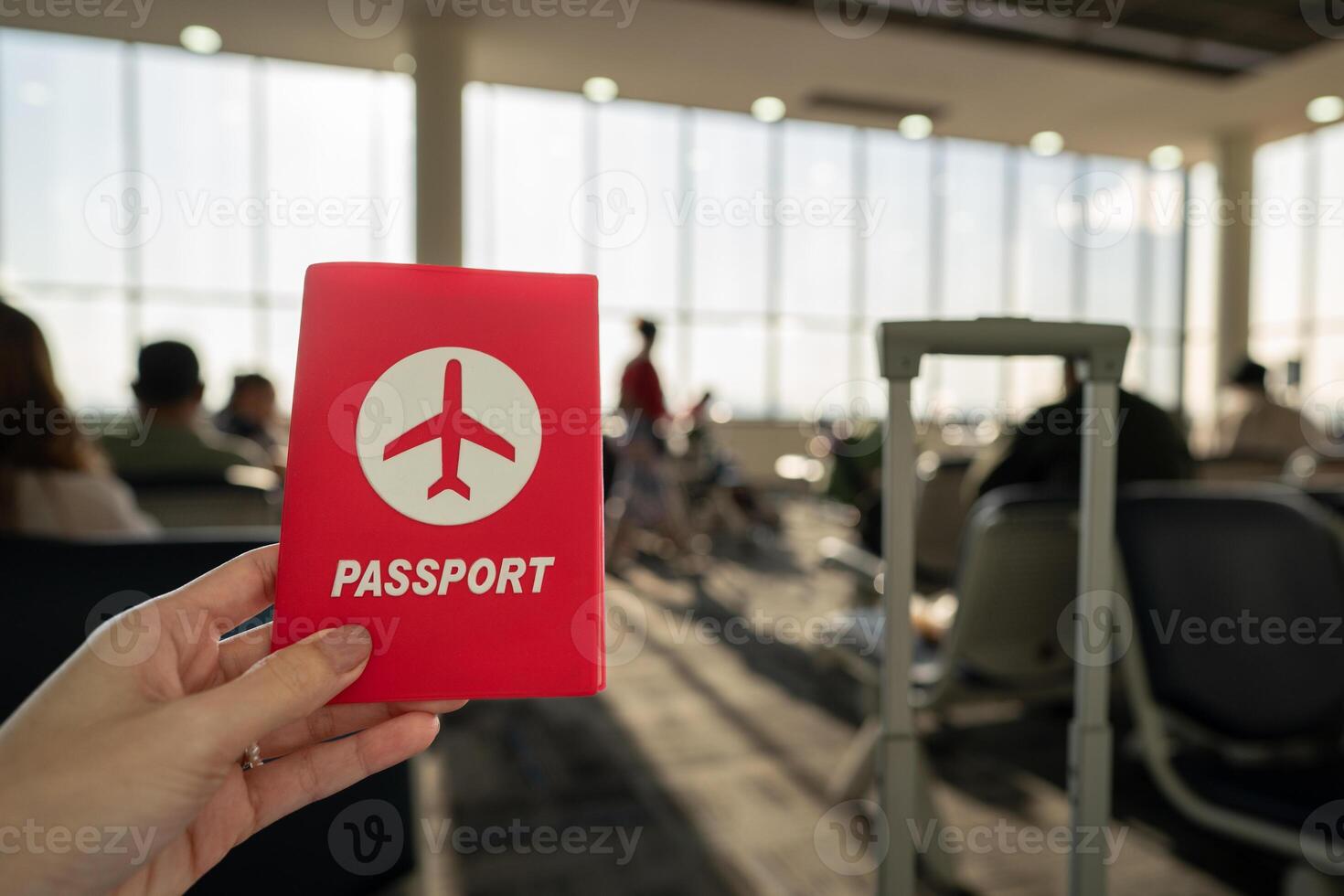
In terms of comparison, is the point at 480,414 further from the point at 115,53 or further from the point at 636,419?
the point at 115,53

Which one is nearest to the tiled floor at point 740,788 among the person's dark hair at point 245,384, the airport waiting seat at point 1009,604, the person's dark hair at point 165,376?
the airport waiting seat at point 1009,604

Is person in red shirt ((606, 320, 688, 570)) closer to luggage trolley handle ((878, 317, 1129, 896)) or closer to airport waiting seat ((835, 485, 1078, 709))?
airport waiting seat ((835, 485, 1078, 709))

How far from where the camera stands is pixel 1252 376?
4.14 meters

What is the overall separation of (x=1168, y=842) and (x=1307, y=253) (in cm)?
969

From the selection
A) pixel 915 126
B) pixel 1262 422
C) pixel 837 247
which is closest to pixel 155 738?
pixel 1262 422

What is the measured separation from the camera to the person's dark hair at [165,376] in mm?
2014

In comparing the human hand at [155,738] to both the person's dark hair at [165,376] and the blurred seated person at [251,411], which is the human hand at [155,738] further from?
the blurred seated person at [251,411]

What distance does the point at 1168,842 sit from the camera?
5.75ft

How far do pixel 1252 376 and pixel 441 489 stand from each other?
5085 mm

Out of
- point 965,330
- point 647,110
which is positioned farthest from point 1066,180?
point 965,330

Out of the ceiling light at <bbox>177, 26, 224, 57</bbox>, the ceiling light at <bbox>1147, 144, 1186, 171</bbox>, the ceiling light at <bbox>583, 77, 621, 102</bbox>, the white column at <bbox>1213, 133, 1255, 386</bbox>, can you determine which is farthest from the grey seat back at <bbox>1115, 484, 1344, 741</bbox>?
the ceiling light at <bbox>1147, 144, 1186, 171</bbox>

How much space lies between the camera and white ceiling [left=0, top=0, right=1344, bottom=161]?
5.13 m

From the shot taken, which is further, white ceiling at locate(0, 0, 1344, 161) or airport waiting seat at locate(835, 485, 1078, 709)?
white ceiling at locate(0, 0, 1344, 161)

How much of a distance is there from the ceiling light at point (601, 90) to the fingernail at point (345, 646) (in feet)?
22.2
